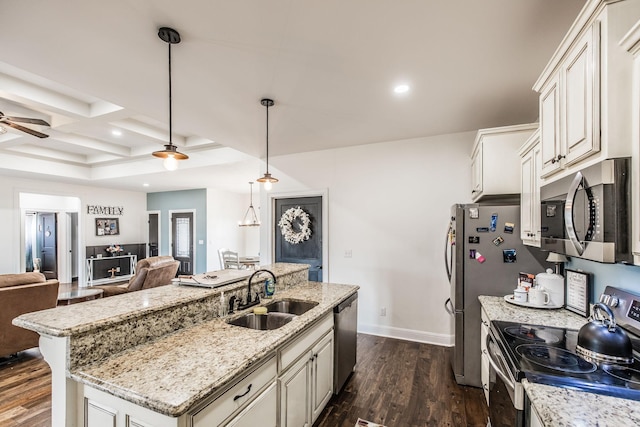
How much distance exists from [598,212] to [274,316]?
201cm

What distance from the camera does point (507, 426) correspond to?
1454 mm

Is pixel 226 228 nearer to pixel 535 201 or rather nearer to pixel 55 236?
pixel 55 236

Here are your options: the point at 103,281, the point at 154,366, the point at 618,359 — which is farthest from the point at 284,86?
the point at 103,281

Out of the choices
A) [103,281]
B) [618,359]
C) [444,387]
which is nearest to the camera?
[618,359]

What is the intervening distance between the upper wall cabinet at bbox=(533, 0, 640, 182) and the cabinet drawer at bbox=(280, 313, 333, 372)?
5.84 feet

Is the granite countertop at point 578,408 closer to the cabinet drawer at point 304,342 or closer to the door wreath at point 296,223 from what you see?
the cabinet drawer at point 304,342

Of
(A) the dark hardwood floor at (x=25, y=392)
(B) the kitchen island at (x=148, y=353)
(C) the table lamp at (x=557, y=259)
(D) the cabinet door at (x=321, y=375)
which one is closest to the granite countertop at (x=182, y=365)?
(B) the kitchen island at (x=148, y=353)

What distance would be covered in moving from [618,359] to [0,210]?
934cm

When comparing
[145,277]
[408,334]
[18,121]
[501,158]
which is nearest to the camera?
[501,158]

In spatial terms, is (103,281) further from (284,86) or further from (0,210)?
(284,86)

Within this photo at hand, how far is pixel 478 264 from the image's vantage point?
105 inches

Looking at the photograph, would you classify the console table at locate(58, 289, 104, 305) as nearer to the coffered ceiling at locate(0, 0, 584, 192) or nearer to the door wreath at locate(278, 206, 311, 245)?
the coffered ceiling at locate(0, 0, 584, 192)

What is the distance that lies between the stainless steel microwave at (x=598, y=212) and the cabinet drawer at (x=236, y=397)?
62.4 inches

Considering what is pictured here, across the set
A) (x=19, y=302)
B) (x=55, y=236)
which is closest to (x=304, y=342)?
(x=19, y=302)
